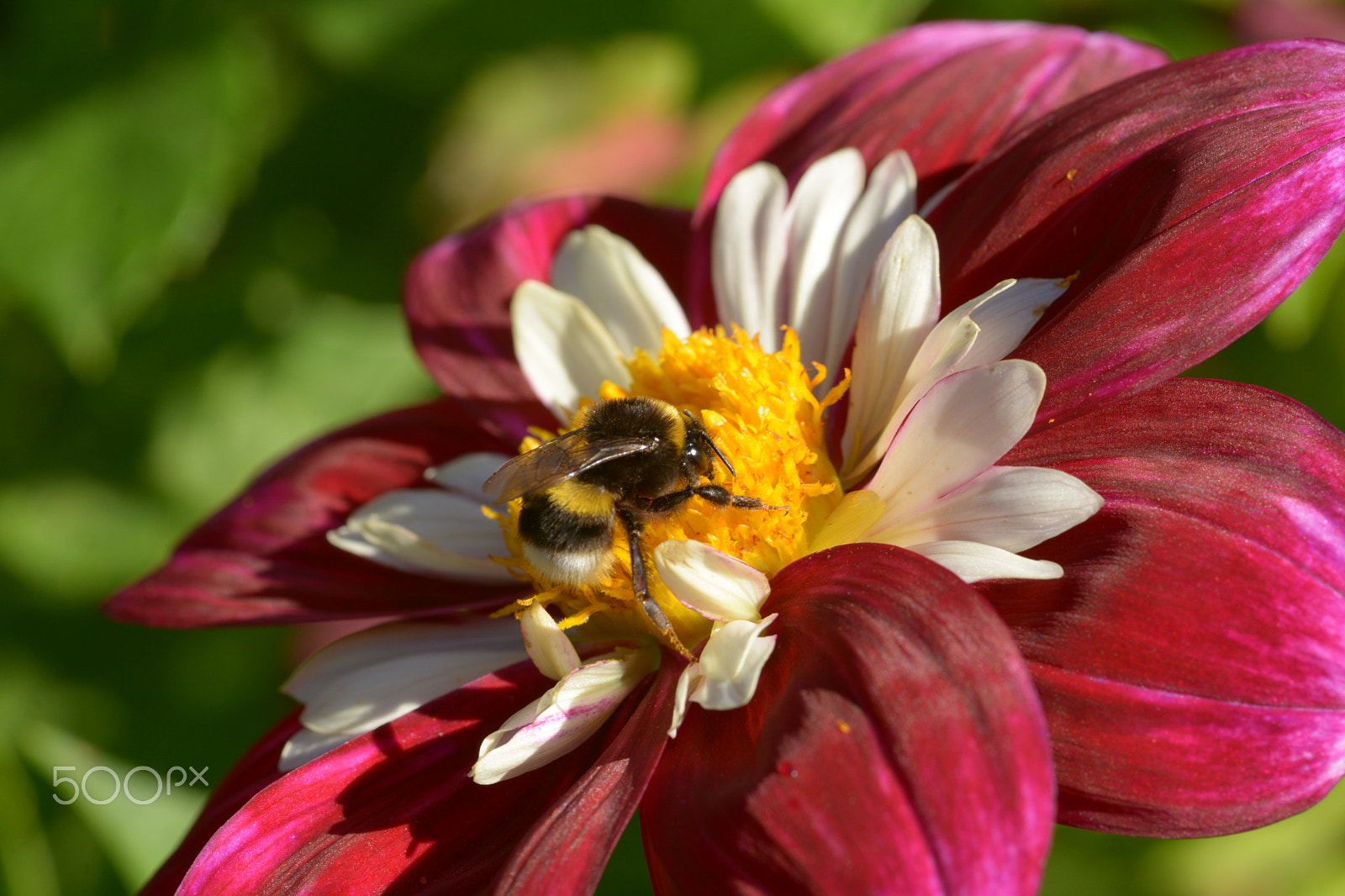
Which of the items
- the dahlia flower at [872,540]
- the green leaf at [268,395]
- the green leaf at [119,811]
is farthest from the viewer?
the green leaf at [268,395]

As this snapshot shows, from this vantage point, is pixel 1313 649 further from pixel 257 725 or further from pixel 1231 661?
pixel 257 725

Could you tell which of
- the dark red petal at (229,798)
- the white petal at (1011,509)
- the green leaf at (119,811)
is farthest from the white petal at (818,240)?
the green leaf at (119,811)

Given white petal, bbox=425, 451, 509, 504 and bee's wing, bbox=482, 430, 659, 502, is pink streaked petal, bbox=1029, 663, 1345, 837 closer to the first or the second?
bee's wing, bbox=482, 430, 659, 502

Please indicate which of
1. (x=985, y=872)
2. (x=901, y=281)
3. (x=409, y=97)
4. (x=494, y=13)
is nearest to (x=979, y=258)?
(x=901, y=281)

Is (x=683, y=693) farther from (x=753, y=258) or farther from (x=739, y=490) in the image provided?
(x=753, y=258)

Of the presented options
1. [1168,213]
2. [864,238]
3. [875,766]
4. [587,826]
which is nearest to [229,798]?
[587,826]

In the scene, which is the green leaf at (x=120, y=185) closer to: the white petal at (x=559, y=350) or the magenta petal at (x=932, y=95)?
the white petal at (x=559, y=350)
